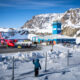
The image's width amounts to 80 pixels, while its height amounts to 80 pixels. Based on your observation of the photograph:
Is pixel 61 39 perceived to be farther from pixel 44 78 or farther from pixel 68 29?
pixel 68 29

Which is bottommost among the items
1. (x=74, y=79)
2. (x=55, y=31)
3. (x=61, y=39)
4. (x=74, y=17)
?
(x=74, y=79)

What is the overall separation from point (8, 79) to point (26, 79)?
1101mm

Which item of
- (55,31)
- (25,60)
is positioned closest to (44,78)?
(25,60)

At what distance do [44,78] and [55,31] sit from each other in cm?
4463

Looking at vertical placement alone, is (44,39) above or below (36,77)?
above

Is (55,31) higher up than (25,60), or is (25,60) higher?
(55,31)

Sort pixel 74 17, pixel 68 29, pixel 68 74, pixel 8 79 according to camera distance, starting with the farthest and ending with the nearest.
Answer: pixel 74 17, pixel 68 29, pixel 68 74, pixel 8 79

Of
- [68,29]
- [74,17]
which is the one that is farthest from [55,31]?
[74,17]

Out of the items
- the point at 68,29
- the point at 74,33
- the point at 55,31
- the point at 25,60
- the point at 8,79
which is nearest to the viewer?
the point at 8,79

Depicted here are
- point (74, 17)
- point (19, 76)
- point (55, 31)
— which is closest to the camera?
point (19, 76)

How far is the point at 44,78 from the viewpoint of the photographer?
823 cm

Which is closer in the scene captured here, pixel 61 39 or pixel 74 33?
pixel 61 39

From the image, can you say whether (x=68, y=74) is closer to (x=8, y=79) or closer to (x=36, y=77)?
(x=36, y=77)

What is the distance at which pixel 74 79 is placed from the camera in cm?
822
